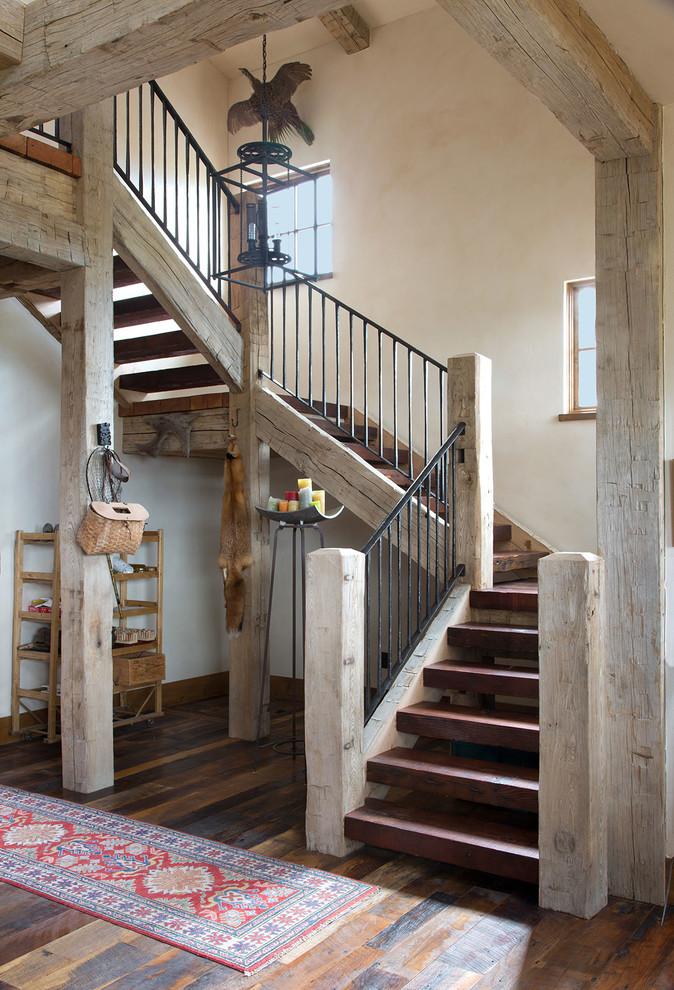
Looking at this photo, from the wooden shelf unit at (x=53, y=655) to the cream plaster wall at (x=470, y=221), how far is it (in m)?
2.68

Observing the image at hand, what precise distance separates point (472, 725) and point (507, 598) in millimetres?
780

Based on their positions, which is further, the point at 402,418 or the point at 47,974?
the point at 402,418

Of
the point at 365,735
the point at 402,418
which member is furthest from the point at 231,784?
the point at 402,418

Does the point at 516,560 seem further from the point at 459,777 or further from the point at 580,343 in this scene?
the point at 459,777

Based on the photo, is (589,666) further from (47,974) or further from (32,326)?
(32,326)

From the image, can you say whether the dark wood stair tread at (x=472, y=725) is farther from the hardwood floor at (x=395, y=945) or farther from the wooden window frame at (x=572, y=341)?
the wooden window frame at (x=572, y=341)

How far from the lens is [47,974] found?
2.58 m

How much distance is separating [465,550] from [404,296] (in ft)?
8.66

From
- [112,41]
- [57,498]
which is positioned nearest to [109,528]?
[57,498]

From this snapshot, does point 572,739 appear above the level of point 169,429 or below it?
below

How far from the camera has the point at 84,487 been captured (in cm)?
443

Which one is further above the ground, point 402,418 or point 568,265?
point 568,265

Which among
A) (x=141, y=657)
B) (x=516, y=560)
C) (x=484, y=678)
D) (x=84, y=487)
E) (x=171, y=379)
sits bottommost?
(x=141, y=657)

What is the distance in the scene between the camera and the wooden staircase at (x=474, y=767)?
10.8 ft
